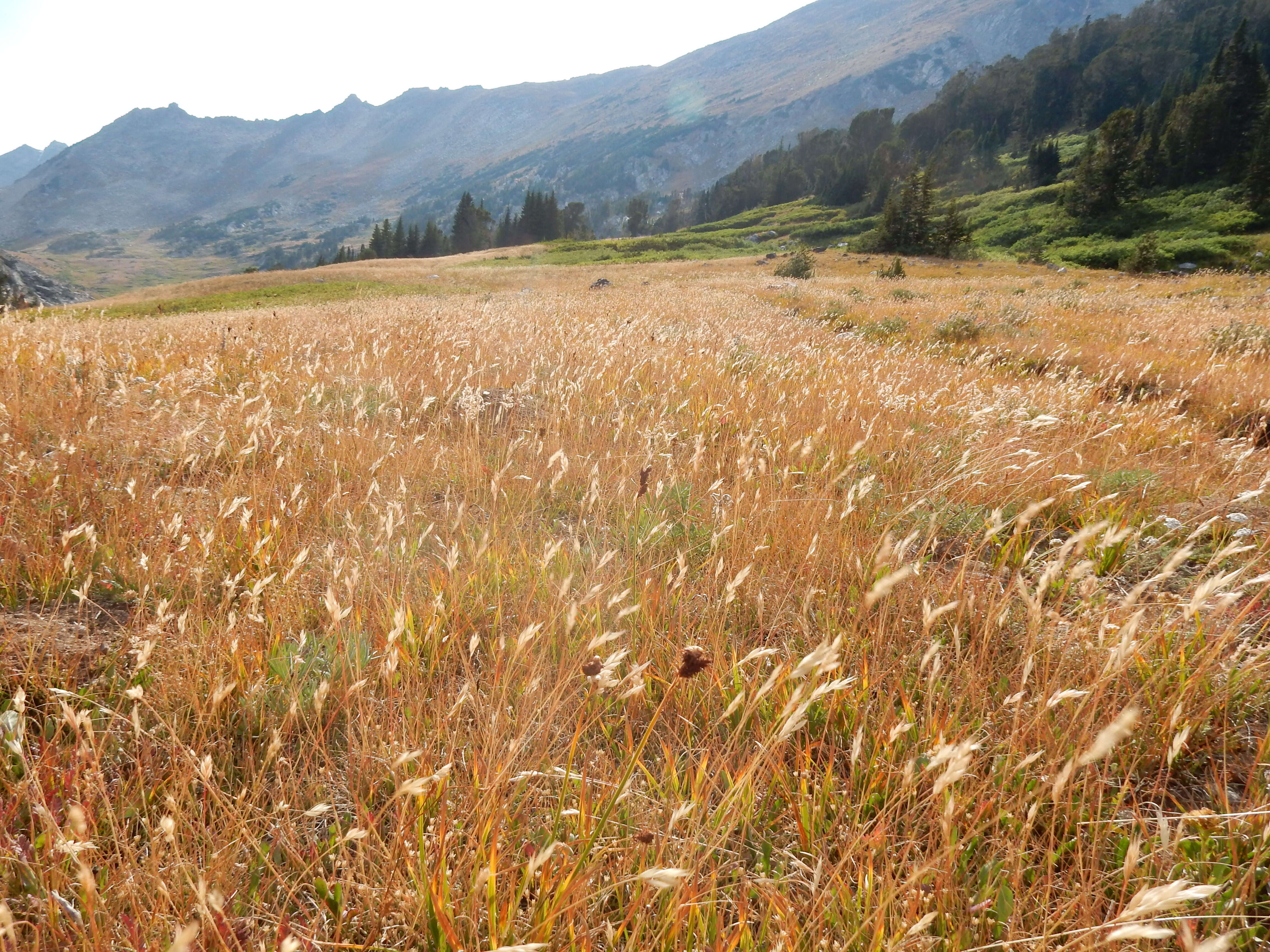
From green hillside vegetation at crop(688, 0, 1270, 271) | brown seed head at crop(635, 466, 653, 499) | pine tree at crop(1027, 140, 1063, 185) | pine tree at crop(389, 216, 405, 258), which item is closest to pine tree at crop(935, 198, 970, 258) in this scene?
green hillside vegetation at crop(688, 0, 1270, 271)

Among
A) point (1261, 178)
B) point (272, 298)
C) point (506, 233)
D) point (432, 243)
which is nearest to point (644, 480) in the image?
point (272, 298)

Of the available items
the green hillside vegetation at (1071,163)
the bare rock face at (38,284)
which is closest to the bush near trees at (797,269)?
the green hillside vegetation at (1071,163)

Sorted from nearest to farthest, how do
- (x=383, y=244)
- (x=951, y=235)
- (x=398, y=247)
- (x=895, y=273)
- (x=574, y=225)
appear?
(x=895, y=273), (x=951, y=235), (x=398, y=247), (x=383, y=244), (x=574, y=225)

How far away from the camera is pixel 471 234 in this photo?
91875mm

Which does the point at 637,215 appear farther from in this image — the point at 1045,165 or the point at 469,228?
the point at 1045,165

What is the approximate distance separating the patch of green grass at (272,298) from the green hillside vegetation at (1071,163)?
40.8 meters

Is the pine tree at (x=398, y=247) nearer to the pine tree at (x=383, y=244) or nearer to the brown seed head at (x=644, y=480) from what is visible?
the pine tree at (x=383, y=244)

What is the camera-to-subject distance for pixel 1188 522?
301 cm

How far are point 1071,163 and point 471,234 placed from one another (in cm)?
8194

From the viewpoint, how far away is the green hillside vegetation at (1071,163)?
4484 cm

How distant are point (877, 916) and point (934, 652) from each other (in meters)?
0.63

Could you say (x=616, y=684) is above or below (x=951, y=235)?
below

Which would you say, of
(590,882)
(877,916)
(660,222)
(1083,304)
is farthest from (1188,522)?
(660,222)

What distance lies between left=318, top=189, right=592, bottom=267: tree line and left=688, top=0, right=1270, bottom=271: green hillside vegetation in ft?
77.9
